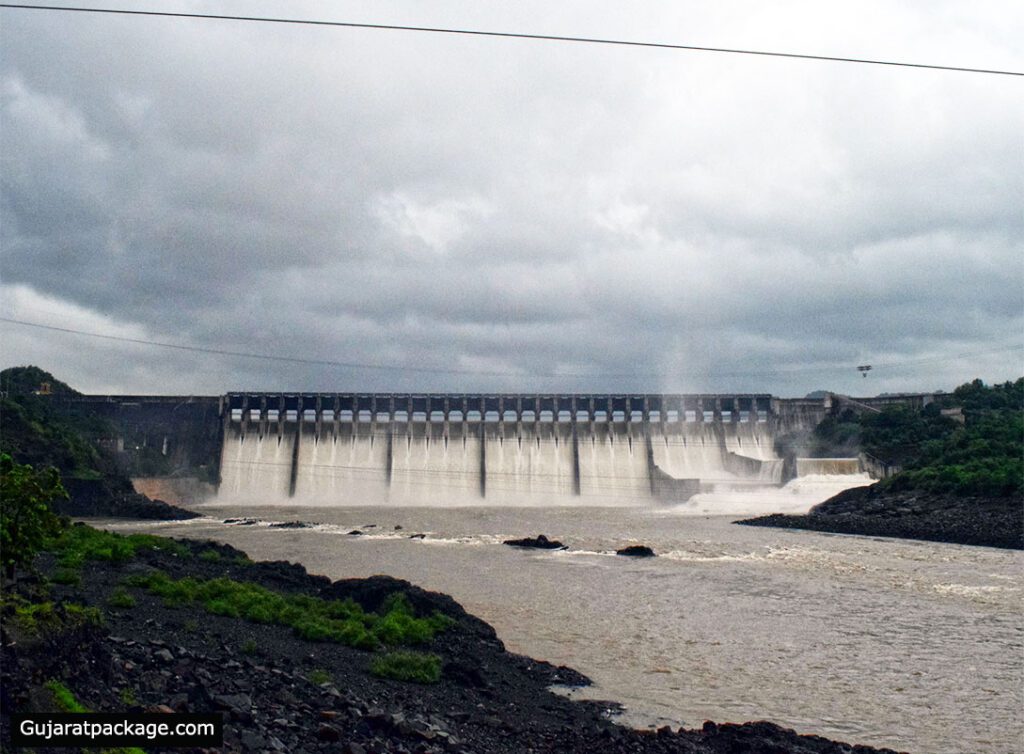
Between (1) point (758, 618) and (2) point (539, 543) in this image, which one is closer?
(1) point (758, 618)

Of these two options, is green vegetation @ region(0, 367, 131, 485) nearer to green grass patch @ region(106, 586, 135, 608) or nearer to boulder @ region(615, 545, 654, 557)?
boulder @ region(615, 545, 654, 557)

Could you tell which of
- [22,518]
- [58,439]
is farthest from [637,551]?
[58,439]

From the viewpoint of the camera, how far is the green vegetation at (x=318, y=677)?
10.2 metres

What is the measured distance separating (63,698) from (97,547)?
12.9m

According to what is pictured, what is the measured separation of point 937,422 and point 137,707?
191 feet

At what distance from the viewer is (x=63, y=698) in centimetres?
651

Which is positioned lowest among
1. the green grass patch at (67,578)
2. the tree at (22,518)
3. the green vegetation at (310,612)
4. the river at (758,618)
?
the river at (758,618)

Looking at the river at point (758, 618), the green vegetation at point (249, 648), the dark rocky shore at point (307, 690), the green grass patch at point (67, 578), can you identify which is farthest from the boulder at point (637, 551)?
the green vegetation at point (249, 648)

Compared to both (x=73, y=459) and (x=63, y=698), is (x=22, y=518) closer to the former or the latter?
(x=63, y=698)

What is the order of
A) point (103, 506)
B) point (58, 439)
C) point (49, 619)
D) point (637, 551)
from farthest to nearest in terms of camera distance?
point (58, 439) < point (103, 506) < point (637, 551) < point (49, 619)

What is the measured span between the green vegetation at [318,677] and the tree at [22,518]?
3.37m

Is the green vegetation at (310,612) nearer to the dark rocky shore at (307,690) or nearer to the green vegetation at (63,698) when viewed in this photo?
the dark rocky shore at (307,690)

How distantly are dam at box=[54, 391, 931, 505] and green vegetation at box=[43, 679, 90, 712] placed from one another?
54.1 metres

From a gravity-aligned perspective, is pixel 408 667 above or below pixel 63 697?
below
